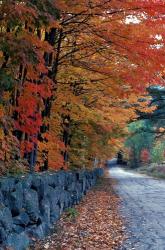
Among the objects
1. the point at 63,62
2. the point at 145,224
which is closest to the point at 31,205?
the point at 145,224

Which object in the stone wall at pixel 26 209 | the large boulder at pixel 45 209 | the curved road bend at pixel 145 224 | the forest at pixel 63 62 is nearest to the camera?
the stone wall at pixel 26 209

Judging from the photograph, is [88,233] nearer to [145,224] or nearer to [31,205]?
[145,224]

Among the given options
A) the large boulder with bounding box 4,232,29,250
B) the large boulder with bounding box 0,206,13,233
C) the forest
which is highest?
the forest

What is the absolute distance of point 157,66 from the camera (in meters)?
11.3

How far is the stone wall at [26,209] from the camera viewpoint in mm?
7348

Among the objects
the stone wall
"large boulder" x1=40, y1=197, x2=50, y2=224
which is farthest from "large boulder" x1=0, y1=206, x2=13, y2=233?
"large boulder" x1=40, y1=197, x2=50, y2=224

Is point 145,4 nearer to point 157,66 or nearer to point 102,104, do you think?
point 157,66

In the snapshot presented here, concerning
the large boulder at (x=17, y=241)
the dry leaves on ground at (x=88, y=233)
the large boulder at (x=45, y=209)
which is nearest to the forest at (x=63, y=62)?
the large boulder at (x=45, y=209)

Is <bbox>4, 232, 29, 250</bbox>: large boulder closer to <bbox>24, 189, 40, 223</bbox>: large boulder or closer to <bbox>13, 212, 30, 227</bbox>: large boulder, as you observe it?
<bbox>13, 212, 30, 227</bbox>: large boulder

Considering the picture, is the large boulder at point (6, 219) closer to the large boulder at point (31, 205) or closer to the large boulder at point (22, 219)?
the large boulder at point (22, 219)

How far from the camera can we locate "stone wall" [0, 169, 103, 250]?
7348 millimetres

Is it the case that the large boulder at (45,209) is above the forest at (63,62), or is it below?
below

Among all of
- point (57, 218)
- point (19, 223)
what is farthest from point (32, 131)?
point (19, 223)

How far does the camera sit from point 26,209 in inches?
341
